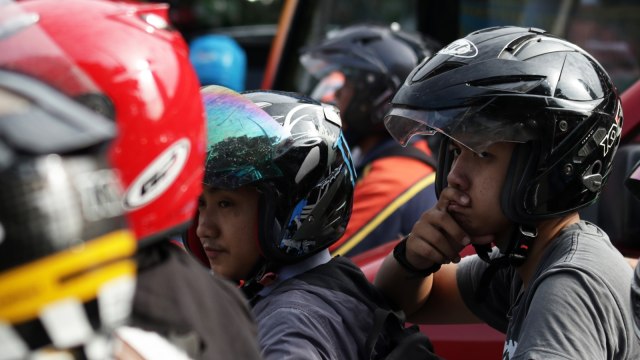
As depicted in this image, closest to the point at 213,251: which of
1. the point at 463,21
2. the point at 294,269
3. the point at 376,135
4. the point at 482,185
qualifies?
the point at 294,269

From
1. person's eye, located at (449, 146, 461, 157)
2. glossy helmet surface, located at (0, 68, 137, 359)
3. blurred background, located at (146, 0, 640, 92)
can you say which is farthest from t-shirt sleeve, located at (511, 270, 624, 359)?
blurred background, located at (146, 0, 640, 92)

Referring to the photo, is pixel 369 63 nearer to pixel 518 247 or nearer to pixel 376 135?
pixel 376 135

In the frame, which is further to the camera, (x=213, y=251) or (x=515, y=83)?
(x=213, y=251)

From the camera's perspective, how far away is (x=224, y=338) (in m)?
1.69

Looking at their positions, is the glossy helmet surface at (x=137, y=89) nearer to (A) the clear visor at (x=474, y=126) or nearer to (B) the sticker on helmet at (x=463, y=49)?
(A) the clear visor at (x=474, y=126)

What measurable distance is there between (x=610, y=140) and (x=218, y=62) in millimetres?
6815

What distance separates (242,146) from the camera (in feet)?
9.12

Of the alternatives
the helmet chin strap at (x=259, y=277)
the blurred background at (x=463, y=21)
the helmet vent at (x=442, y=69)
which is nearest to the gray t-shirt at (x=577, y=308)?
the helmet vent at (x=442, y=69)

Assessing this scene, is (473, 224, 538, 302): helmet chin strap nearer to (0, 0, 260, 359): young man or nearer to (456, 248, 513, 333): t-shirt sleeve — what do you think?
(456, 248, 513, 333): t-shirt sleeve

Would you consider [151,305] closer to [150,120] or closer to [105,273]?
[105,273]

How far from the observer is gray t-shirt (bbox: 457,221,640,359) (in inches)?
88.9

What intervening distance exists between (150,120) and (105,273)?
0.29 meters

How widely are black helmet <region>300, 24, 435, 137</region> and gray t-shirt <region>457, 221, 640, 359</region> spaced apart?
2.78 m

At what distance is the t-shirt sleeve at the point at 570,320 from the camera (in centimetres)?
224
